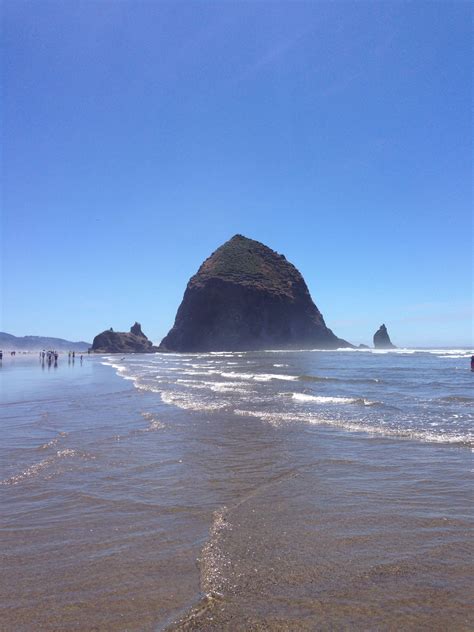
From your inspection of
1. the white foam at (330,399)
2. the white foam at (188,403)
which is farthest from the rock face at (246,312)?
the white foam at (330,399)

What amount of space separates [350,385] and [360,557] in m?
22.8

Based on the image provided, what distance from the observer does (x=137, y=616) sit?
395cm

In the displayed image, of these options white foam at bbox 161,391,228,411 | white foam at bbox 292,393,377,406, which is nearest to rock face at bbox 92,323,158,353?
white foam at bbox 161,391,228,411

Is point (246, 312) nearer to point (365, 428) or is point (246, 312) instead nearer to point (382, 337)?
point (382, 337)

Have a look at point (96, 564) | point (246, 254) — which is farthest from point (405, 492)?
point (246, 254)

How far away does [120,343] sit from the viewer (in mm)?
146250

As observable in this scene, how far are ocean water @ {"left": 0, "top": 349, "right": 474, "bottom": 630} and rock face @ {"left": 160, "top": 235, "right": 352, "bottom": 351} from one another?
393 feet

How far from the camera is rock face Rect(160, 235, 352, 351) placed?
438 ft

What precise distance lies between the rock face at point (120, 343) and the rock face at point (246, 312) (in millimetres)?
8443

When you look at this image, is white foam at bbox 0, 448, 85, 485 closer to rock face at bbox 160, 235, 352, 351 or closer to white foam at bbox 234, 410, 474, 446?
white foam at bbox 234, 410, 474, 446

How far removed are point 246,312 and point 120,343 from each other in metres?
43.7

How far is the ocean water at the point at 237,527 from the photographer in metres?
4.05

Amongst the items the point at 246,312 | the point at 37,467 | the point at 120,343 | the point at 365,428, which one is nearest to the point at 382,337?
the point at 246,312

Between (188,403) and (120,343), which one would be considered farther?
(120,343)
